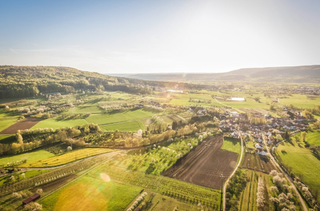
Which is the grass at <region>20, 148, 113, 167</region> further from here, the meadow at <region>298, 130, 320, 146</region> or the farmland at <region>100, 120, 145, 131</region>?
the meadow at <region>298, 130, 320, 146</region>

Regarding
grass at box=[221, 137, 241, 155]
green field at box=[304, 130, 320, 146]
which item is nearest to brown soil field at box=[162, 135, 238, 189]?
grass at box=[221, 137, 241, 155]

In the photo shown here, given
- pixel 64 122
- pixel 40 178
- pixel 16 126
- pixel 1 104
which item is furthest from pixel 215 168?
pixel 1 104

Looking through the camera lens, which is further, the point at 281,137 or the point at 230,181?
the point at 281,137

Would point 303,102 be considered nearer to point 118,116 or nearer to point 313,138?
point 313,138

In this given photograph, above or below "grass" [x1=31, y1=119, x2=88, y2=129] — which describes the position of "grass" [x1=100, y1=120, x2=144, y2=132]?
below

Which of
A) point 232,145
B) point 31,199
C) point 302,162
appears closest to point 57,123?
point 31,199

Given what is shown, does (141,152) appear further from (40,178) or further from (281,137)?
(281,137)

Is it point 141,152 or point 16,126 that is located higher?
point 16,126

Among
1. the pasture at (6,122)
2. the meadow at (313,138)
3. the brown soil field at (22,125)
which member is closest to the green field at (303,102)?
the meadow at (313,138)
